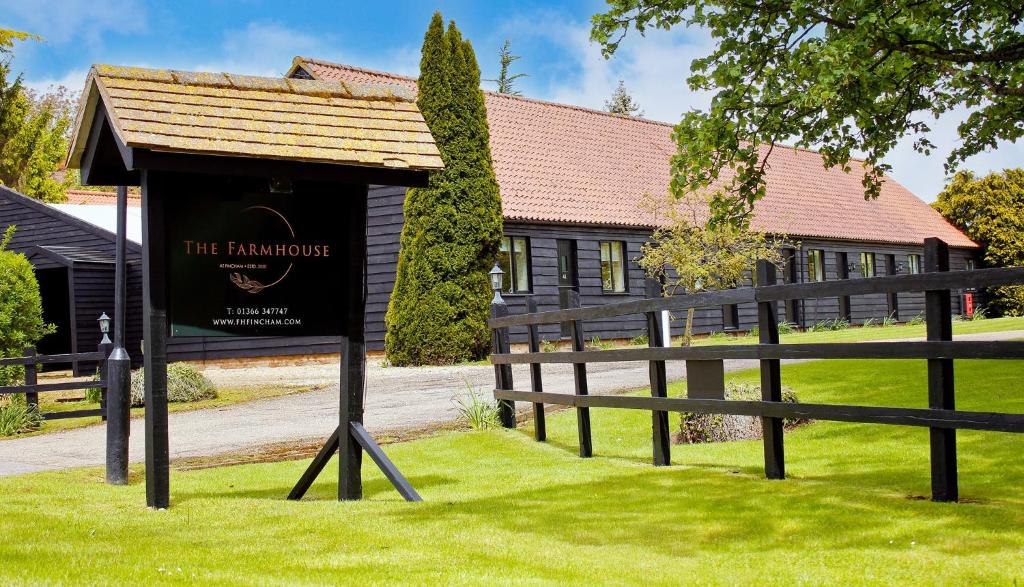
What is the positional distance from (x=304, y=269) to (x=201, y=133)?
1.23m

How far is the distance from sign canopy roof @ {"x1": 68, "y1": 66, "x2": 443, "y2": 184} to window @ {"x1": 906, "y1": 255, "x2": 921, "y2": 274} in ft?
120

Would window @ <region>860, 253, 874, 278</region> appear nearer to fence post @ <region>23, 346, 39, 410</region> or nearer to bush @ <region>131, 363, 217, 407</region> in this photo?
bush @ <region>131, 363, 217, 407</region>

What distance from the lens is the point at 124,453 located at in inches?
352

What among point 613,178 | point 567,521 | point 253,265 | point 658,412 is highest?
point 613,178

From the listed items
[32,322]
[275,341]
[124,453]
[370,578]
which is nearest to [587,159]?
[275,341]

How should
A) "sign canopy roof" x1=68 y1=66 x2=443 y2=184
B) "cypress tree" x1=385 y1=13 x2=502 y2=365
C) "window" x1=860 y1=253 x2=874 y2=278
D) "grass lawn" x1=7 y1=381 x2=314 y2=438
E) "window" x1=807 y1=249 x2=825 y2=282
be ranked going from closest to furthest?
"sign canopy roof" x1=68 y1=66 x2=443 y2=184 → "grass lawn" x1=7 y1=381 x2=314 y2=438 → "cypress tree" x1=385 y1=13 x2=502 y2=365 → "window" x1=807 y1=249 x2=825 y2=282 → "window" x1=860 y1=253 x2=874 y2=278

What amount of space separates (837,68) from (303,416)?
8148 millimetres

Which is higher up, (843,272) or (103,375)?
(843,272)

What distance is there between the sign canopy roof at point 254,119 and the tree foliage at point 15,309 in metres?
10.5

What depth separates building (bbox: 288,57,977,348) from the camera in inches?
1092

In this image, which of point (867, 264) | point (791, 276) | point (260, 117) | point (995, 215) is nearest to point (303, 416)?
point (260, 117)

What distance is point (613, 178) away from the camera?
105ft

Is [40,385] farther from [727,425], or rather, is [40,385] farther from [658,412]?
[658,412]

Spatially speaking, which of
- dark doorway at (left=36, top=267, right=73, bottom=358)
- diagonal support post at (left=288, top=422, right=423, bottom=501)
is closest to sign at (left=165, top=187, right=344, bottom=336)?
diagonal support post at (left=288, top=422, right=423, bottom=501)
